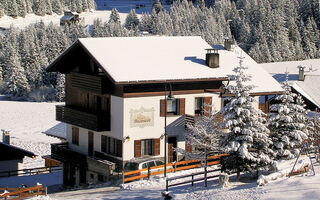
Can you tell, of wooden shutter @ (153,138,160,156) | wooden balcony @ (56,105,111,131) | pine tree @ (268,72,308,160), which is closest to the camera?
pine tree @ (268,72,308,160)

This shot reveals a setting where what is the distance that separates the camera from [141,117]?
33906 millimetres

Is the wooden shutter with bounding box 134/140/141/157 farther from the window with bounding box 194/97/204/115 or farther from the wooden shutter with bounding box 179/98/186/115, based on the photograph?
the window with bounding box 194/97/204/115

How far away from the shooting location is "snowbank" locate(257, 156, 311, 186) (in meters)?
25.7

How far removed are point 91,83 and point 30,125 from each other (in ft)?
159

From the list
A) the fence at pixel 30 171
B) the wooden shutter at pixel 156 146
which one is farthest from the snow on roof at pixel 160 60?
the fence at pixel 30 171

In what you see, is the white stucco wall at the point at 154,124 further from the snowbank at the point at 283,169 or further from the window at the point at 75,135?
the snowbank at the point at 283,169

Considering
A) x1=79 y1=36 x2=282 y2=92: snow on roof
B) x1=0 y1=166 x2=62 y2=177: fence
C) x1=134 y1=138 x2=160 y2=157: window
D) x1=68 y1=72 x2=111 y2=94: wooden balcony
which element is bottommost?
Result: x1=0 y1=166 x2=62 y2=177: fence

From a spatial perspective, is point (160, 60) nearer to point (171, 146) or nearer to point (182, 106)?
point (182, 106)

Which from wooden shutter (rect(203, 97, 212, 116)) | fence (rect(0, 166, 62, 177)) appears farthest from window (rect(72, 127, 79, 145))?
wooden shutter (rect(203, 97, 212, 116))

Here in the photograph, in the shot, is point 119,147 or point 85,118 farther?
point 85,118

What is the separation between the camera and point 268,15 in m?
168

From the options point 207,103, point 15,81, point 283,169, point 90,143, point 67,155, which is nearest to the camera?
point 283,169

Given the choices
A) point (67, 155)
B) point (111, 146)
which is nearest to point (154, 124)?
point (111, 146)

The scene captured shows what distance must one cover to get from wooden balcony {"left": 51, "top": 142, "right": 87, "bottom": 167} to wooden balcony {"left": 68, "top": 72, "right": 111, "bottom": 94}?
4116 millimetres
